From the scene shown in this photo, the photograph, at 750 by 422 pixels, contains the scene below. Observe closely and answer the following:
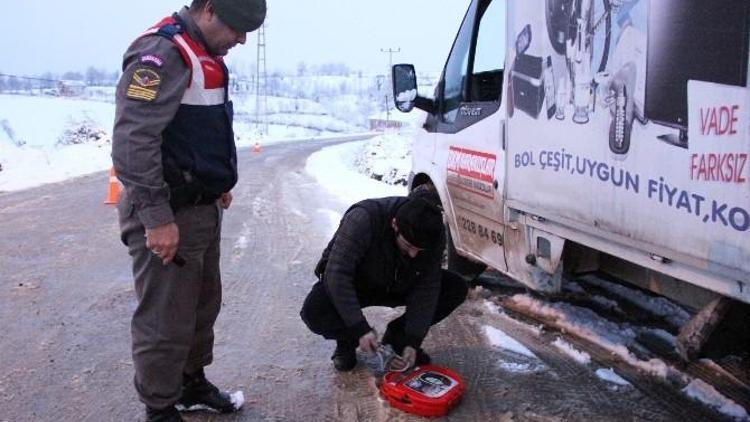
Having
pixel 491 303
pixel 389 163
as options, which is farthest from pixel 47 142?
pixel 491 303

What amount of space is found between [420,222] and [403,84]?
1.92 metres

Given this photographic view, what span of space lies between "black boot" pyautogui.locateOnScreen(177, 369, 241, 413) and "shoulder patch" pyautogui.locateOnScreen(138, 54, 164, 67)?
151 cm

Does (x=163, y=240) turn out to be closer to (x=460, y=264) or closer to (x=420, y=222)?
(x=420, y=222)

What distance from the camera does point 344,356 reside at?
3.57 m

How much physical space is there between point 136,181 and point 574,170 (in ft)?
6.63

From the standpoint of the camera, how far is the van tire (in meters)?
5.11

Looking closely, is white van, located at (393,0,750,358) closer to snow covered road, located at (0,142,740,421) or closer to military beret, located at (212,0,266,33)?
snow covered road, located at (0,142,740,421)

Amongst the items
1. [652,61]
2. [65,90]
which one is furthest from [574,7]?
[65,90]

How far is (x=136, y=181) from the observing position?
2.30m

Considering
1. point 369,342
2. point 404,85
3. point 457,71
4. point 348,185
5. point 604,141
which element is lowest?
point 348,185

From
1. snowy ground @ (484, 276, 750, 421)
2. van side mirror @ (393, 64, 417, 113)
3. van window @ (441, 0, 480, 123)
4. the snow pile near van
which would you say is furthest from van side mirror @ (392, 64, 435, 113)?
the snow pile near van

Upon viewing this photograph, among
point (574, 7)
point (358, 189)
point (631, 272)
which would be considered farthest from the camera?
point (358, 189)

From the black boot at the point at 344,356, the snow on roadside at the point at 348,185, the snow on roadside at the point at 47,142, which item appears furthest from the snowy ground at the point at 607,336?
the snow on roadside at the point at 47,142

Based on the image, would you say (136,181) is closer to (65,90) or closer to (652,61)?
(652,61)
